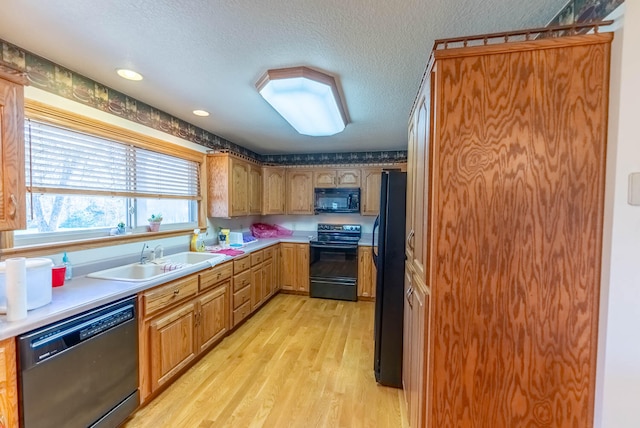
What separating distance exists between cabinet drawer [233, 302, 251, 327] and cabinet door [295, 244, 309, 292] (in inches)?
43.1

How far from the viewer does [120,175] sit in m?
2.44

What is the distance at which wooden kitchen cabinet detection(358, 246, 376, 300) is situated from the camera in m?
4.11

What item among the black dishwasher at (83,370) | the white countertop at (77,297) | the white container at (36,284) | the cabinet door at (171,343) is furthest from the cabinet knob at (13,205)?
the cabinet door at (171,343)

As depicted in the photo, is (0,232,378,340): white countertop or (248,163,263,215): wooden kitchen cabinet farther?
(248,163,263,215): wooden kitchen cabinet

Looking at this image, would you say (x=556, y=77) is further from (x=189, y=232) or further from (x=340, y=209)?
(x=340, y=209)

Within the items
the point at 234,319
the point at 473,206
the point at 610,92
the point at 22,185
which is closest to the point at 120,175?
the point at 22,185

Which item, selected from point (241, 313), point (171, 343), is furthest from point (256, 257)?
point (171, 343)

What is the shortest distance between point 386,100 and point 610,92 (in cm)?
159

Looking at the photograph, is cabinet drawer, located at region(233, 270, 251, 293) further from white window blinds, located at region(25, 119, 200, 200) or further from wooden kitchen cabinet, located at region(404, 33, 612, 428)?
wooden kitchen cabinet, located at region(404, 33, 612, 428)

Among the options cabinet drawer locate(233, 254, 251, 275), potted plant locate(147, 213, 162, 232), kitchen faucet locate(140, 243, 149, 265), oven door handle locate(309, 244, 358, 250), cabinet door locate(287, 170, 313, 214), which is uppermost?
cabinet door locate(287, 170, 313, 214)

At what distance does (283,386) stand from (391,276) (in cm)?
123

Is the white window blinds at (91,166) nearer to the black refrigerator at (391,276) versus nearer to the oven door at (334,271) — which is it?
the oven door at (334,271)

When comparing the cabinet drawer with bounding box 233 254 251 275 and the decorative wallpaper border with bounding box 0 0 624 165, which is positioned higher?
the decorative wallpaper border with bounding box 0 0 624 165

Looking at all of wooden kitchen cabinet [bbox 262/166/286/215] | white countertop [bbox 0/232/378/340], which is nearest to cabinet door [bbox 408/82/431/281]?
white countertop [bbox 0/232/378/340]
